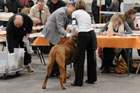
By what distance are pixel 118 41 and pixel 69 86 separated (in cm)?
161

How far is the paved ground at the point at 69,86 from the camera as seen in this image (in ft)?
28.2

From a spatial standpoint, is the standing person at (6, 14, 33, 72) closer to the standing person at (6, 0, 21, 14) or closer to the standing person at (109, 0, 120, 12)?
the standing person at (6, 0, 21, 14)

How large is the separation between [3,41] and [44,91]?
117 inches

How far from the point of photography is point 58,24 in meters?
9.26

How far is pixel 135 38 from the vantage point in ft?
32.0

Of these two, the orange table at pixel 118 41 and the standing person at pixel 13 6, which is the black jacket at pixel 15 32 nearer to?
the orange table at pixel 118 41

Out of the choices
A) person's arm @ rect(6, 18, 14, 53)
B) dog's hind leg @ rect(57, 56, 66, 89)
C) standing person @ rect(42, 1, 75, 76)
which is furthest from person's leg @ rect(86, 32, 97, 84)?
person's arm @ rect(6, 18, 14, 53)

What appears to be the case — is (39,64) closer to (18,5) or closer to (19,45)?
(19,45)

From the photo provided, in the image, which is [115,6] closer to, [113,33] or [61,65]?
[113,33]

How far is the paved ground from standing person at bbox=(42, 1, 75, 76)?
62 centimetres

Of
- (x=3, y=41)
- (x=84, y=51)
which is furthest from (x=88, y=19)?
(x=3, y=41)

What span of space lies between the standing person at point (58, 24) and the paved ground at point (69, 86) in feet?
2.02

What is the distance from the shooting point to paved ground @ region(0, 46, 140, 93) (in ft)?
28.2

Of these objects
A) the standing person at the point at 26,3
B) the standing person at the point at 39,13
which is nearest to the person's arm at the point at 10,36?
the standing person at the point at 39,13
